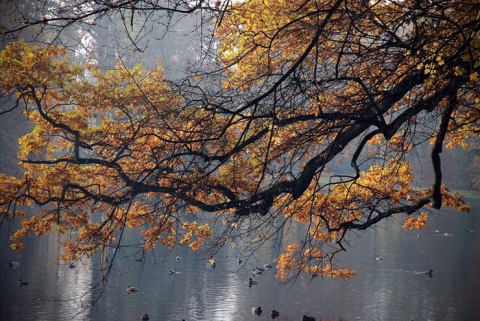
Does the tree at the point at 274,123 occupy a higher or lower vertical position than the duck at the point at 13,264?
higher

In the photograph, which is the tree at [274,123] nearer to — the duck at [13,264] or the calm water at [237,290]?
the calm water at [237,290]

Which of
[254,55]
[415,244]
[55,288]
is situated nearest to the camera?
[254,55]

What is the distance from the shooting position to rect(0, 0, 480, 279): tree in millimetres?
6711

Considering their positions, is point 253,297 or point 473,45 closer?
point 473,45

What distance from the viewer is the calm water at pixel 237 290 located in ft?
51.6

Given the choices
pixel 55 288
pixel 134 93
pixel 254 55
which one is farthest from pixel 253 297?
pixel 254 55

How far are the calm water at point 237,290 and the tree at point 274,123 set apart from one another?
293 centimetres

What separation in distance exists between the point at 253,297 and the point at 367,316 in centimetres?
354

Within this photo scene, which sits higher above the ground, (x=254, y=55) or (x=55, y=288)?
(x=254, y=55)

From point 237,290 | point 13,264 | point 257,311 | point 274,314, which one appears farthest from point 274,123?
point 13,264

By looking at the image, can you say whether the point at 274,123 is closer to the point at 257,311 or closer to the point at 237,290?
the point at 257,311

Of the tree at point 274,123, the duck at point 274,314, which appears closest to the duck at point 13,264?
the tree at point 274,123

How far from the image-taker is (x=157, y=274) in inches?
814

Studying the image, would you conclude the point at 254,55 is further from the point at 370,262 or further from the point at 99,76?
the point at 370,262
